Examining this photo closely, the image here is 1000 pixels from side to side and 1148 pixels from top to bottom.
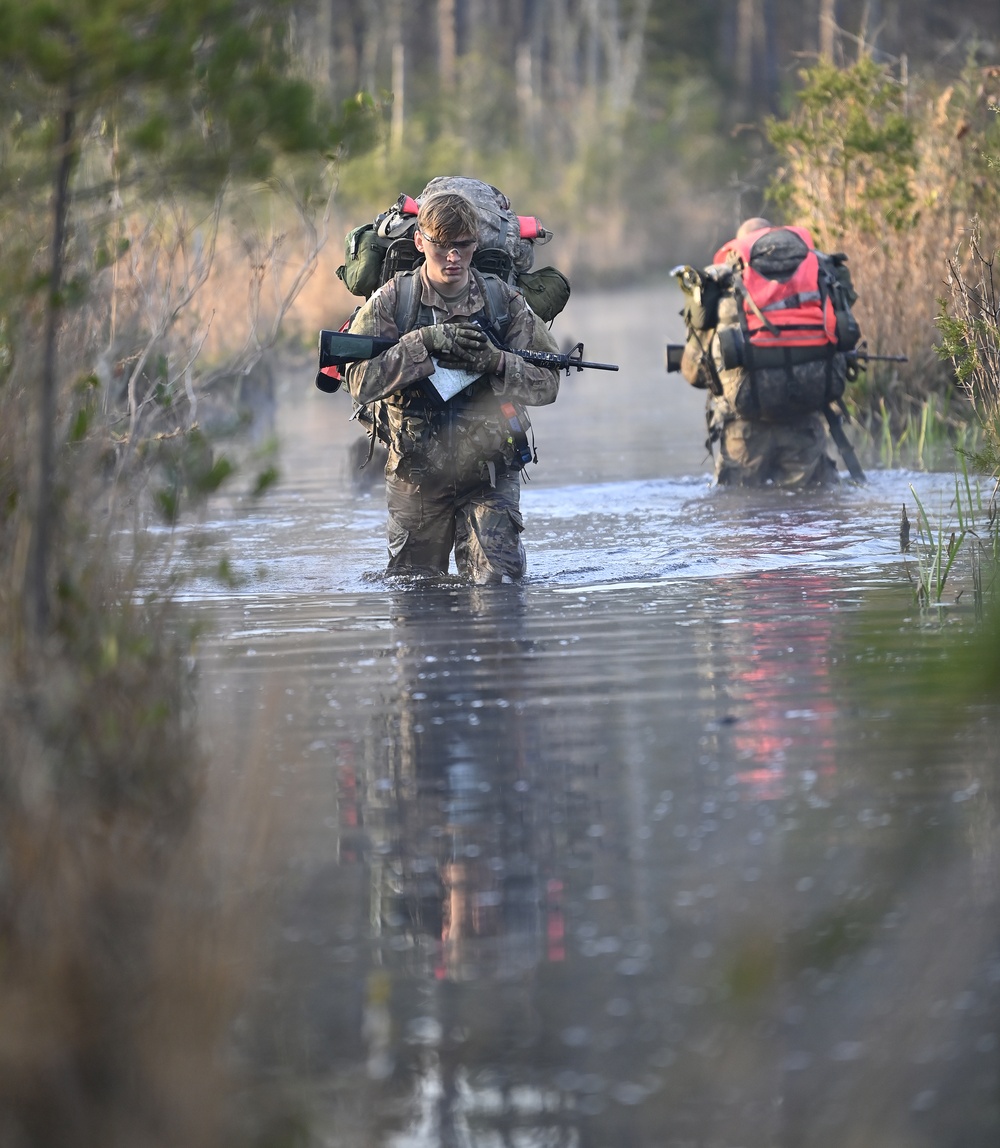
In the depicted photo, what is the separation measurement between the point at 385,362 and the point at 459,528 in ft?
3.74

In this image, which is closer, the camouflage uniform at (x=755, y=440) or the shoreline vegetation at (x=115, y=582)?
the shoreline vegetation at (x=115, y=582)

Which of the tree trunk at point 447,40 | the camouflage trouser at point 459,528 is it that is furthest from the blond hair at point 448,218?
the tree trunk at point 447,40

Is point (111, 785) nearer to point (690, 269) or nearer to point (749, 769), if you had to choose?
point (749, 769)

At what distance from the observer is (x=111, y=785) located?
4.05 meters

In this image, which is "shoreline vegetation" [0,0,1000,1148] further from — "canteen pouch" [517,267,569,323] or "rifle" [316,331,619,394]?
"canteen pouch" [517,267,569,323]

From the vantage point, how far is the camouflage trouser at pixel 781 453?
40.2 ft

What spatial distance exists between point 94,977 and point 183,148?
74.3 inches

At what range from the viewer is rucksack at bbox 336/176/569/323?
28.9 ft

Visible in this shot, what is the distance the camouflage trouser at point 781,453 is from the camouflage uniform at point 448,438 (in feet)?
11.5

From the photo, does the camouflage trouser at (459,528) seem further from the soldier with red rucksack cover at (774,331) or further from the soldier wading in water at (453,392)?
the soldier with red rucksack cover at (774,331)

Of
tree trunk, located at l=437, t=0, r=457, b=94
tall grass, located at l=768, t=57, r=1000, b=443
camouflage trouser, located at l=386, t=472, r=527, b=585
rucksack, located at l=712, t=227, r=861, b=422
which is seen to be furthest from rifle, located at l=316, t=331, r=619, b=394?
tree trunk, located at l=437, t=0, r=457, b=94

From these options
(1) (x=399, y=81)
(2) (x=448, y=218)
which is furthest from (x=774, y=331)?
(1) (x=399, y=81)

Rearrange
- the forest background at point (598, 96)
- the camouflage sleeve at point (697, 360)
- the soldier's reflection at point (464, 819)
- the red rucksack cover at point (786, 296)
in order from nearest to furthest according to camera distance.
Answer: the soldier's reflection at point (464, 819) → the red rucksack cover at point (786, 296) → the camouflage sleeve at point (697, 360) → the forest background at point (598, 96)

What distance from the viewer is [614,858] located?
495 centimetres
